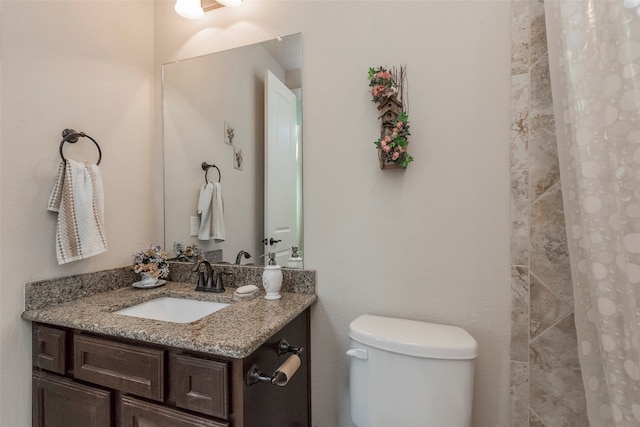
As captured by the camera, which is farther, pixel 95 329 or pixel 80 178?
pixel 80 178

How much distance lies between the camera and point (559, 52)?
32.2 inches

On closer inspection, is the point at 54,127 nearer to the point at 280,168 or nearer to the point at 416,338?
the point at 280,168

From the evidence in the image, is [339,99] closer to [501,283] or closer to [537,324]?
[501,283]

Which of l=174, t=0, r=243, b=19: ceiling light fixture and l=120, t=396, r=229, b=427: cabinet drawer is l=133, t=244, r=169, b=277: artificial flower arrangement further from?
l=174, t=0, r=243, b=19: ceiling light fixture

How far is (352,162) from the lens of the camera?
4.00 ft

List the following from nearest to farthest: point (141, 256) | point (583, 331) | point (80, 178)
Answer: point (583, 331)
point (80, 178)
point (141, 256)

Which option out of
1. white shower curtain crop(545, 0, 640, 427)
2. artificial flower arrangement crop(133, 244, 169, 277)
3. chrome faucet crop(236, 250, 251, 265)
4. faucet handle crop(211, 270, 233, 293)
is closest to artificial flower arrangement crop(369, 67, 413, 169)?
white shower curtain crop(545, 0, 640, 427)

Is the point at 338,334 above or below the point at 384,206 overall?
below

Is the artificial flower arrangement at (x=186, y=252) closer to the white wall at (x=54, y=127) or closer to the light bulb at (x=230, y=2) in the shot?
the white wall at (x=54, y=127)

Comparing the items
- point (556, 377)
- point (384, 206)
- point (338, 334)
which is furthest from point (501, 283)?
point (338, 334)

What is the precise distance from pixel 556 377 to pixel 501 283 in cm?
33

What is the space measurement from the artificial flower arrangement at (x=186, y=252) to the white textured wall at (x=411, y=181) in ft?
2.07

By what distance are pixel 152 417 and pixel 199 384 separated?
220mm

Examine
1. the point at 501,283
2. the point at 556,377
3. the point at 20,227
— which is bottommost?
the point at 556,377
